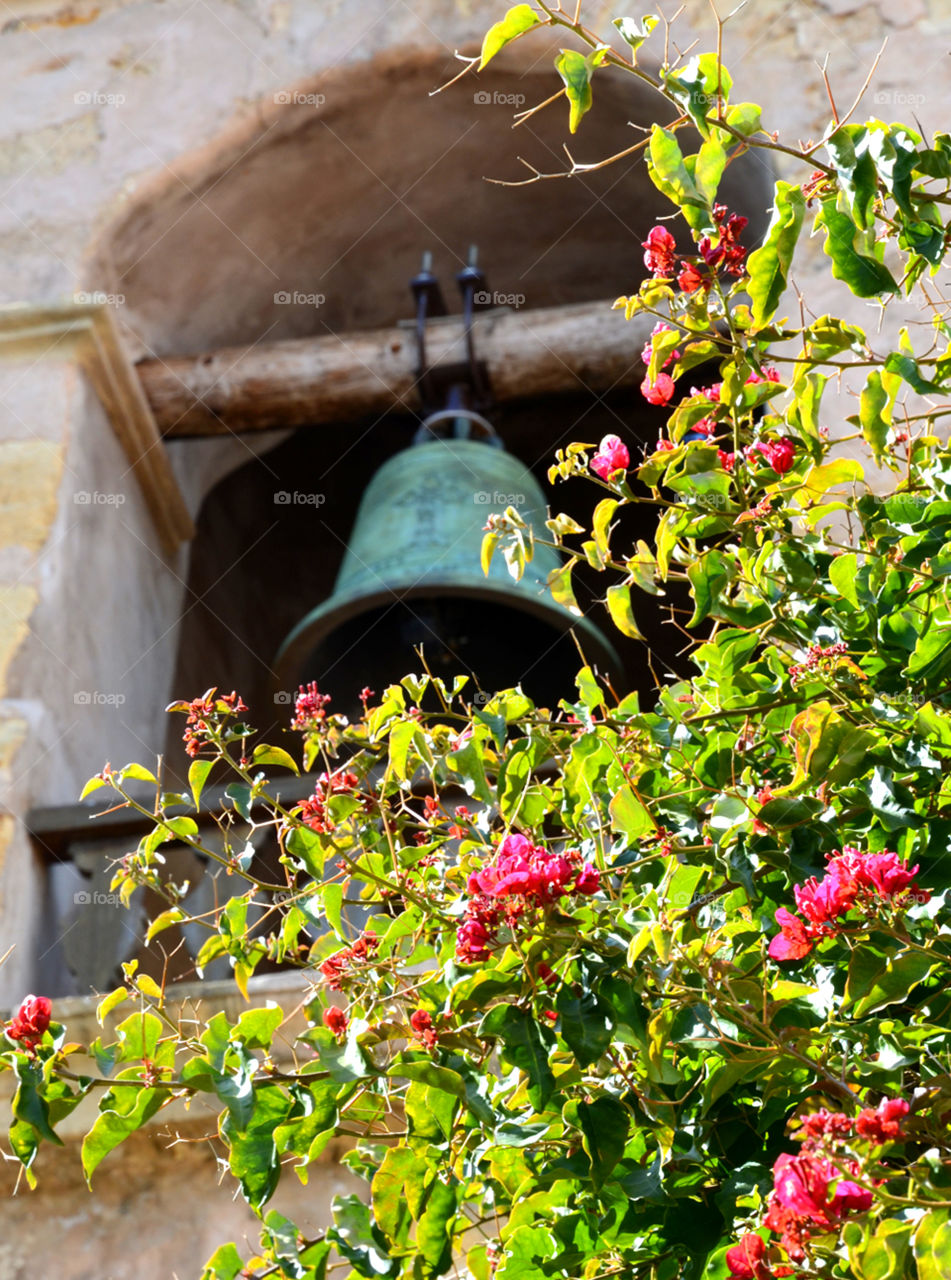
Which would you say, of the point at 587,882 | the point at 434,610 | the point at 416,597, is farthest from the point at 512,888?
the point at 434,610

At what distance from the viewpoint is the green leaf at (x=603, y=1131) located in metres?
0.95

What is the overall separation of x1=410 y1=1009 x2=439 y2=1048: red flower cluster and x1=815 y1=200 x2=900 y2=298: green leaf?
0.54 metres

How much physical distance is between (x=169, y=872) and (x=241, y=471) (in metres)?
1.54

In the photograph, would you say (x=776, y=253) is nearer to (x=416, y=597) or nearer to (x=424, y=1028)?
(x=424, y=1028)

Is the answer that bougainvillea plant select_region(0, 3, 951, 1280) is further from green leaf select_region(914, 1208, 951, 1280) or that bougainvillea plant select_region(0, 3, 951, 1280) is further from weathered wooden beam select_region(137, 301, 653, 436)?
weathered wooden beam select_region(137, 301, 653, 436)

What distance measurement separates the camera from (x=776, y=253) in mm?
1014

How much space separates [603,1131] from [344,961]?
270mm

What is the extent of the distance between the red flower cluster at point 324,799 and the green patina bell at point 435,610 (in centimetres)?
117

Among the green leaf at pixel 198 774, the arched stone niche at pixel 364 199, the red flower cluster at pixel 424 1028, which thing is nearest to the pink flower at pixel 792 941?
the red flower cluster at pixel 424 1028

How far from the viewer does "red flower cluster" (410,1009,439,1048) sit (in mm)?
983

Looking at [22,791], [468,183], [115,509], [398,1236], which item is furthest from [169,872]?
[468,183]

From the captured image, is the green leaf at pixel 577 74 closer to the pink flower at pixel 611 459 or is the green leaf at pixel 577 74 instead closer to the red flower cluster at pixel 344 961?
the pink flower at pixel 611 459

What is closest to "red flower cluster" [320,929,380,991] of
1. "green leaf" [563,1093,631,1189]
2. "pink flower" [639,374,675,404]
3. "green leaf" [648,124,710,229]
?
"green leaf" [563,1093,631,1189]

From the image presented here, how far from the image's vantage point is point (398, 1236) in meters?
1.03
